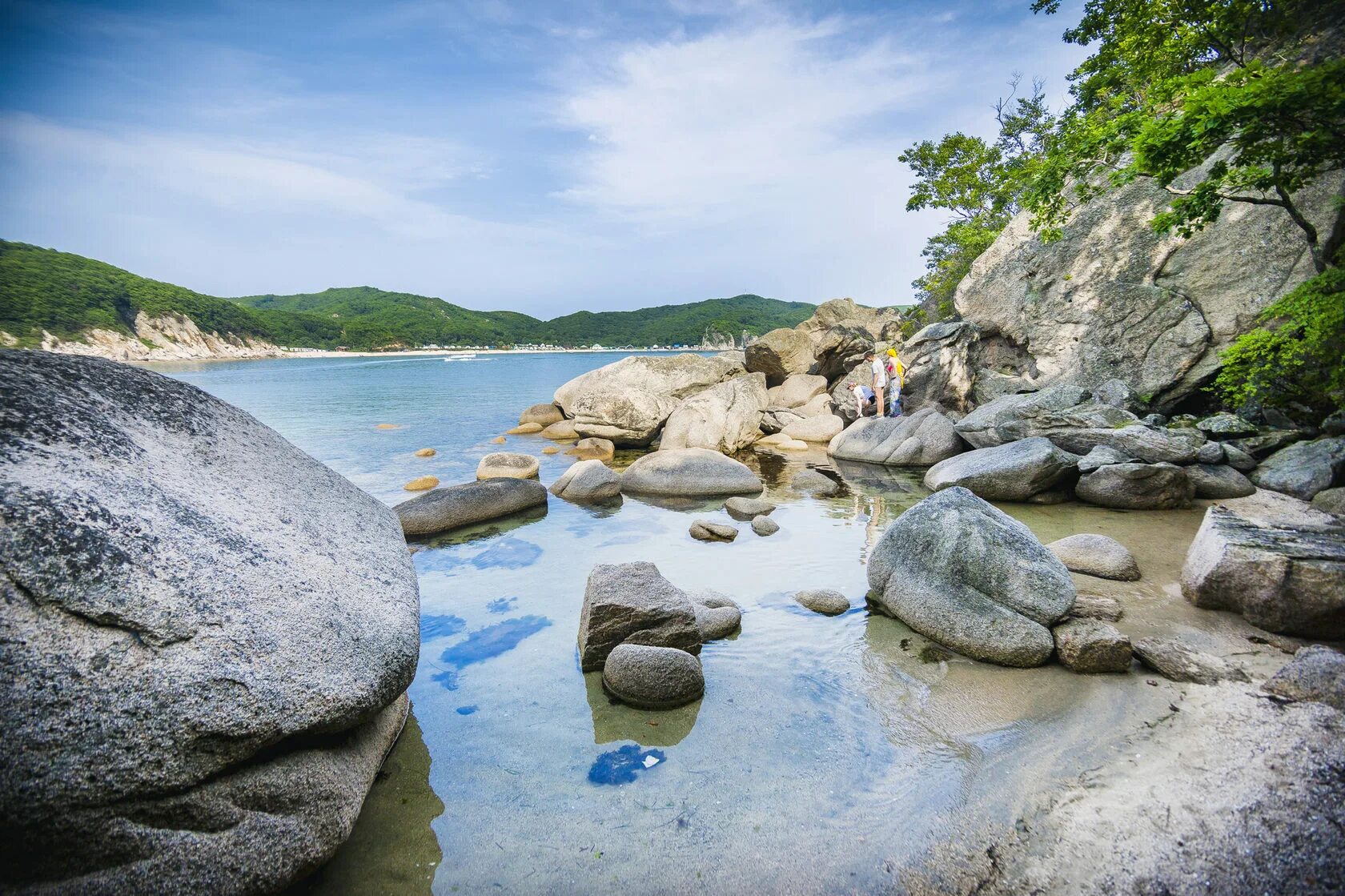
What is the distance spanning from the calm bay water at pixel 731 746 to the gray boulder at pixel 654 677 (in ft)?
0.44

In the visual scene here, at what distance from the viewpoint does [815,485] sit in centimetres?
1312

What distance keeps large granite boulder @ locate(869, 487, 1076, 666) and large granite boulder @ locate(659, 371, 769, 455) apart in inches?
403

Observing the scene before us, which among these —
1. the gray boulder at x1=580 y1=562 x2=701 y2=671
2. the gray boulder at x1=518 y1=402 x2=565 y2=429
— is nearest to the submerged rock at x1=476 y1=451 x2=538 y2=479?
the gray boulder at x1=580 y1=562 x2=701 y2=671

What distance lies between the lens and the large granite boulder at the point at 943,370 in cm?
1906

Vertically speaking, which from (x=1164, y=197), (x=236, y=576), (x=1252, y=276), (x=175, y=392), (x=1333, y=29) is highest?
(x=1333, y=29)

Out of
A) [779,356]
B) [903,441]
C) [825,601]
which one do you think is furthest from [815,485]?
[779,356]

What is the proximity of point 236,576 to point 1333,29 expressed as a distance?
2196 centimetres

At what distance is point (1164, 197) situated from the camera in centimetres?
1484

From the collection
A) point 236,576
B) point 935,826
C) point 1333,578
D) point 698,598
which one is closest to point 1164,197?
point 1333,578

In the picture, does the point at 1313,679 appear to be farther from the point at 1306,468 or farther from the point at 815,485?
the point at 815,485

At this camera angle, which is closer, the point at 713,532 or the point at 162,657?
A: the point at 162,657

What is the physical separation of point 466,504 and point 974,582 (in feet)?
27.7

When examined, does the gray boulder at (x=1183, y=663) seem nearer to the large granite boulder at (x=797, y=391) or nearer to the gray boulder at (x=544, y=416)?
the large granite boulder at (x=797, y=391)

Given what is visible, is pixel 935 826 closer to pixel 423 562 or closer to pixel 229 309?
pixel 423 562
